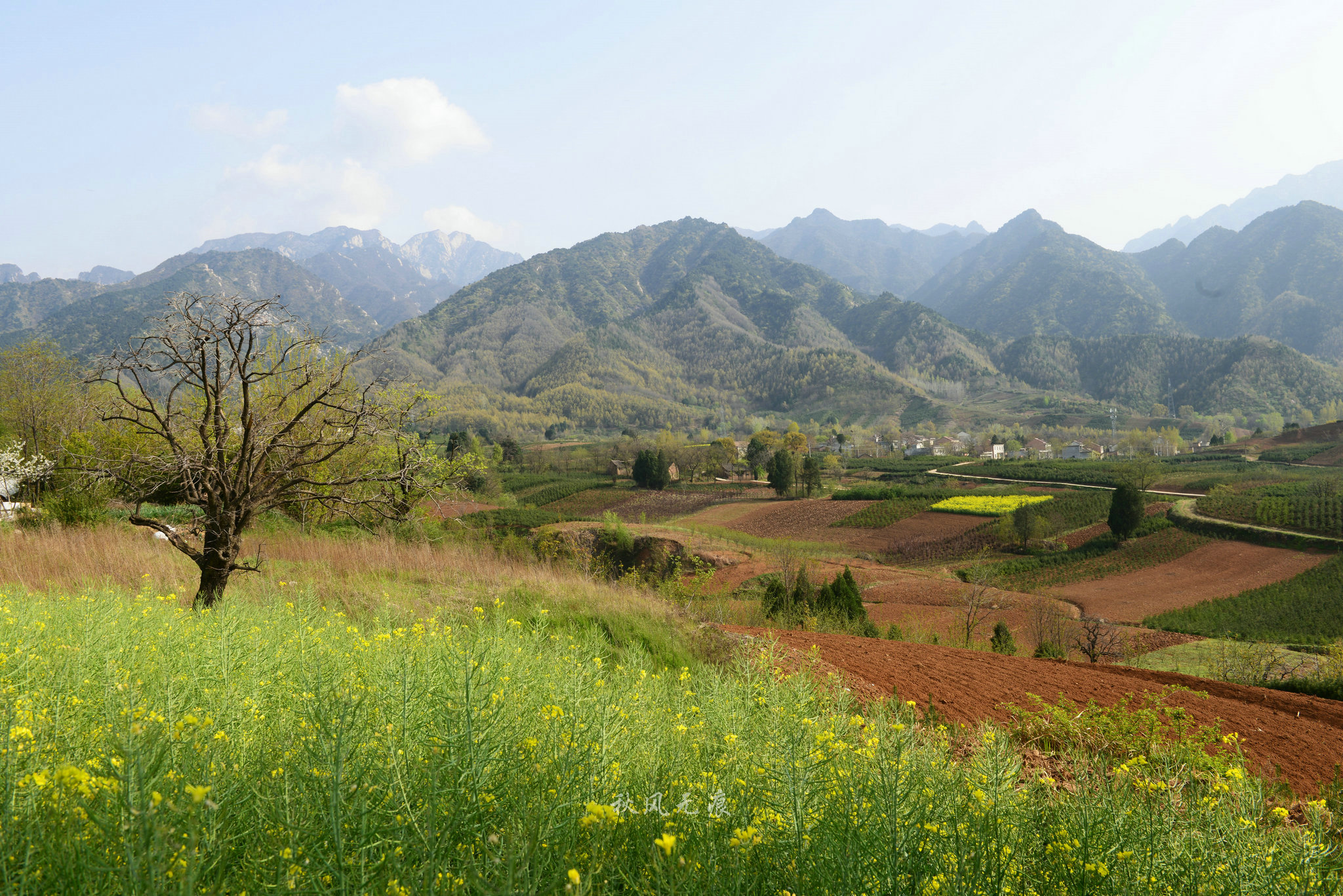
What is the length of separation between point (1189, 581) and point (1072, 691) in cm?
2583

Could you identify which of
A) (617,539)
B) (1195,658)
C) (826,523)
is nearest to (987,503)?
(826,523)

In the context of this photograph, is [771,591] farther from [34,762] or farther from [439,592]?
[34,762]

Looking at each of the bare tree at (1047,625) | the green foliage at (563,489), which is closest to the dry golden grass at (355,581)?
the bare tree at (1047,625)

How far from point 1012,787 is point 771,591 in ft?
40.0

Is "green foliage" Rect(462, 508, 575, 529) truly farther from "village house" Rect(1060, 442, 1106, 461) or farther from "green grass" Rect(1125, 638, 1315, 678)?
"village house" Rect(1060, 442, 1106, 461)

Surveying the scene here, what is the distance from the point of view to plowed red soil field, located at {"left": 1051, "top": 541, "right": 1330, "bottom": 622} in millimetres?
23453

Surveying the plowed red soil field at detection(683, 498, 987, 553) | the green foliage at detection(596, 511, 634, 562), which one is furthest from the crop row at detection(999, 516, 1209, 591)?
the green foliage at detection(596, 511, 634, 562)

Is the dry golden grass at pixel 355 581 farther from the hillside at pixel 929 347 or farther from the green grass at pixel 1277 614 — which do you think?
the hillside at pixel 929 347

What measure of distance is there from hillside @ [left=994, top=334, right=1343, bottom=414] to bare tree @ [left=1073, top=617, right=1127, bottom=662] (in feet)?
441

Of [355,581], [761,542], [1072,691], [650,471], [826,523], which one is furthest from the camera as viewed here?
[650,471]

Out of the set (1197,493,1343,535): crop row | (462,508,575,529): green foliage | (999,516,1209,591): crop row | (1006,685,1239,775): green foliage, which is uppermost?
(1006,685,1239,775): green foliage

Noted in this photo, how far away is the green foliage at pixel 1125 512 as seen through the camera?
31.8m

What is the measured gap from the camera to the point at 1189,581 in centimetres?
2603

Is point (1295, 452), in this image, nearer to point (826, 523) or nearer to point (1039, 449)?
point (1039, 449)
